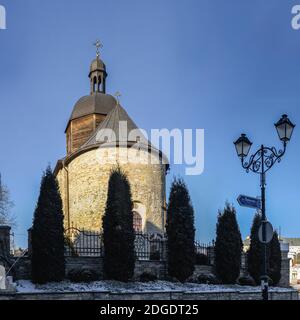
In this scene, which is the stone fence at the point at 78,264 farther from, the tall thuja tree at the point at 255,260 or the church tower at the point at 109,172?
the church tower at the point at 109,172

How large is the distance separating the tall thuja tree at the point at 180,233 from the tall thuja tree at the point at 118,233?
2.07 m

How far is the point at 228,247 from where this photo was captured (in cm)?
2258

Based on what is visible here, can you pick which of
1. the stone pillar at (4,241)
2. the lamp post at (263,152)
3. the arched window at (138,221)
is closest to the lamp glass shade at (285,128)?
the lamp post at (263,152)

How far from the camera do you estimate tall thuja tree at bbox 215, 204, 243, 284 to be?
2208cm

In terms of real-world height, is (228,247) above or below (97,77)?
below

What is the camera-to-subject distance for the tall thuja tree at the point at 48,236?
56.0ft

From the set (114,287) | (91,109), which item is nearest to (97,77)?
(91,109)

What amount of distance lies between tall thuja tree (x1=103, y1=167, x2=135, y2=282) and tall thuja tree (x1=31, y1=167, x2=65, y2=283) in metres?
2.02

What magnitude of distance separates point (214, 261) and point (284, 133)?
1194 centimetres

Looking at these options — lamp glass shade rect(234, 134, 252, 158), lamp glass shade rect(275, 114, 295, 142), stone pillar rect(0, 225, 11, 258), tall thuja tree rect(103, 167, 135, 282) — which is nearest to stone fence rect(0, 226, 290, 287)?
stone pillar rect(0, 225, 11, 258)

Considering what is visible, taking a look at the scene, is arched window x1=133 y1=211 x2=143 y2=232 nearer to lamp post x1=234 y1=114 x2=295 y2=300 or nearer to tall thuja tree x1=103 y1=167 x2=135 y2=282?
tall thuja tree x1=103 y1=167 x2=135 y2=282

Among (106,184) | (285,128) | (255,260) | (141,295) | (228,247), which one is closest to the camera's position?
(285,128)

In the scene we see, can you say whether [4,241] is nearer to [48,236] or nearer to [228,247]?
[48,236]

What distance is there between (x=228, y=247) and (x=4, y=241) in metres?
10.5
